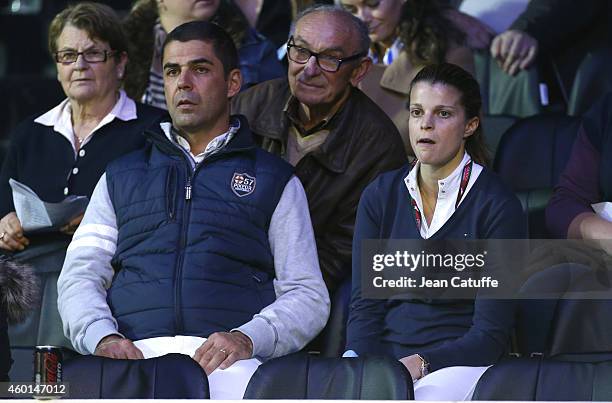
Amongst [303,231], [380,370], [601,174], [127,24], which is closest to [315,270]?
[303,231]

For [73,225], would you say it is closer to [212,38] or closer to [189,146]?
[189,146]

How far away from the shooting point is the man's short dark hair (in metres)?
4.43

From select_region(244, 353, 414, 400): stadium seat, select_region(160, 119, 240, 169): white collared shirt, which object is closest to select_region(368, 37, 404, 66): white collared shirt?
select_region(160, 119, 240, 169): white collared shirt

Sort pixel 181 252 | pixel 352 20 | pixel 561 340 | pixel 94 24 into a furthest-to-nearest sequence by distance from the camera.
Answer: pixel 94 24, pixel 352 20, pixel 181 252, pixel 561 340

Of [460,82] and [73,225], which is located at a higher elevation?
[460,82]

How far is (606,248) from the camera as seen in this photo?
13.7 ft

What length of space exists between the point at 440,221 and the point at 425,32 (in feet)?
4.16

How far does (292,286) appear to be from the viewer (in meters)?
4.17

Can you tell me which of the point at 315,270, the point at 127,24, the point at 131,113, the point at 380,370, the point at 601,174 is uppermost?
the point at 127,24

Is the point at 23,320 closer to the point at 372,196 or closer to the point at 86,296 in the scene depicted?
the point at 86,296

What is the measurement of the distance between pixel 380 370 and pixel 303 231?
69 cm

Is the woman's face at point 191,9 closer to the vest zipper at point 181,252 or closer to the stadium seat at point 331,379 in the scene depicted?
the vest zipper at point 181,252

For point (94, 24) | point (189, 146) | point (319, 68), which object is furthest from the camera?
point (94, 24)

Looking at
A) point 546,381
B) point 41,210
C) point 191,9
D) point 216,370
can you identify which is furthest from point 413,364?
point 191,9
